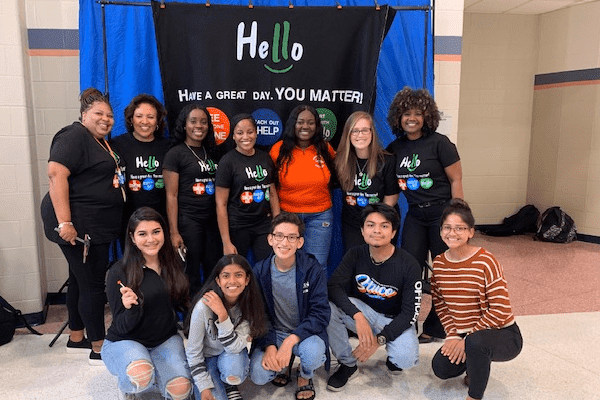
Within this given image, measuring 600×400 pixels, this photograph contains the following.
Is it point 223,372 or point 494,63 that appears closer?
point 223,372

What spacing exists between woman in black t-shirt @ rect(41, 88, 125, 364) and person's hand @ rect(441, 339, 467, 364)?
167cm

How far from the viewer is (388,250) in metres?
2.27

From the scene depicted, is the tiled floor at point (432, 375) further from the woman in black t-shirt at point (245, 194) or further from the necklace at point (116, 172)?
the necklace at point (116, 172)

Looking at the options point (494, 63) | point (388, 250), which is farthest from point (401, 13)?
point (494, 63)

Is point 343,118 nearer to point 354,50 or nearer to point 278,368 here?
point 354,50

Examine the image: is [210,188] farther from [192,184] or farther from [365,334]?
[365,334]

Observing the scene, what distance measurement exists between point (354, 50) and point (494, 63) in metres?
3.27

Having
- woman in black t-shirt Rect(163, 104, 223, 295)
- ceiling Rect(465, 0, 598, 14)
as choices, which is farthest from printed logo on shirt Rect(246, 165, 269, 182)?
ceiling Rect(465, 0, 598, 14)

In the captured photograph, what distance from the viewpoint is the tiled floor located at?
215 cm

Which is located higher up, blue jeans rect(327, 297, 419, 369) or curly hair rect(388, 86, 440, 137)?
curly hair rect(388, 86, 440, 137)

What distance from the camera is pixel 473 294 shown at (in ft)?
6.88

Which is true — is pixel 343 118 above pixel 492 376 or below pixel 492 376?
above

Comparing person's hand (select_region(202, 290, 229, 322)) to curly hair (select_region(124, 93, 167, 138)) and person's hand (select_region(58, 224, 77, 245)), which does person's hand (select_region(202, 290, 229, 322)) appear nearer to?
person's hand (select_region(58, 224, 77, 245))

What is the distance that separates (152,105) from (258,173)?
2.18ft
